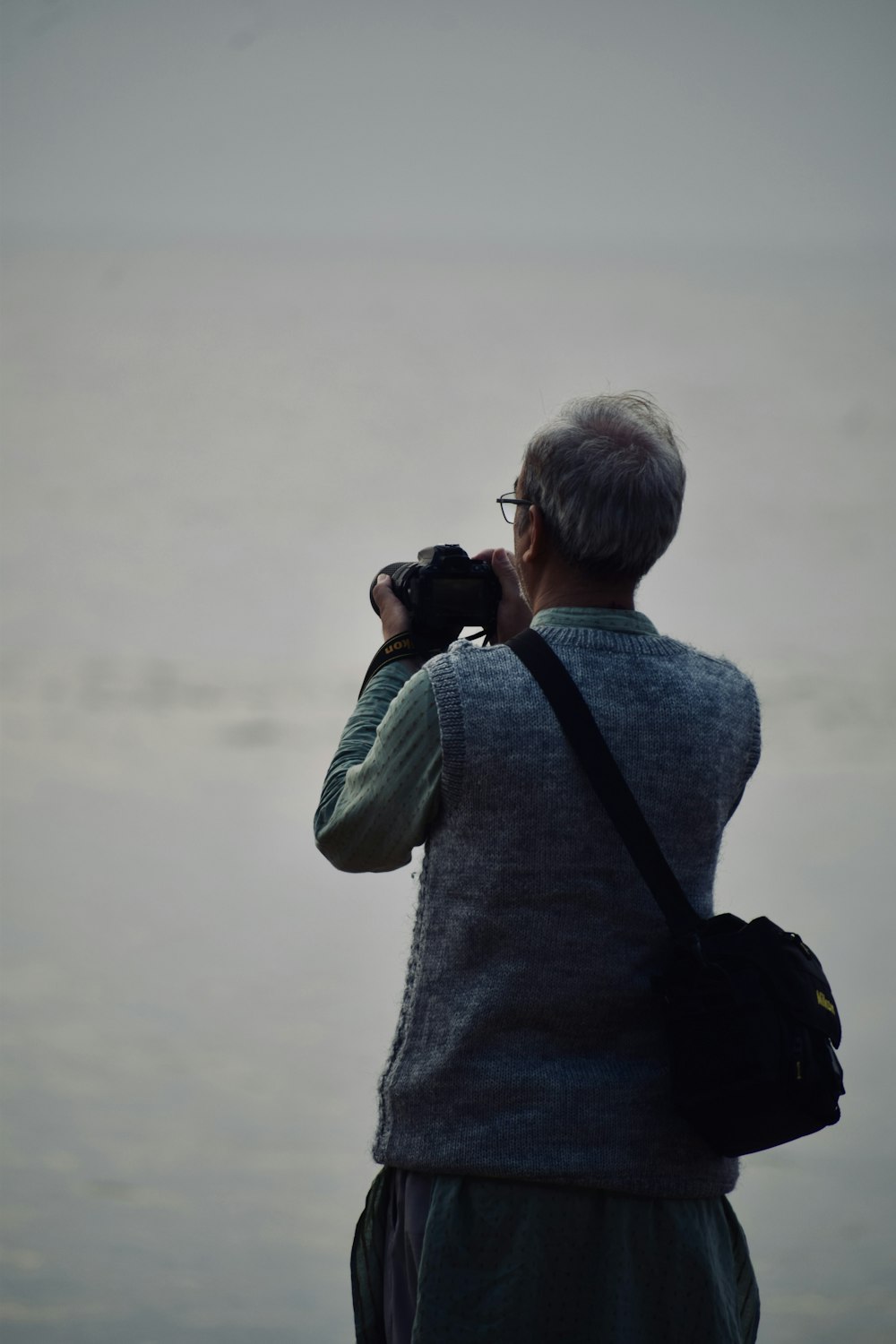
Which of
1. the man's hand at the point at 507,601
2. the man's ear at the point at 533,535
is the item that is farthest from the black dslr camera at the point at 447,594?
the man's ear at the point at 533,535

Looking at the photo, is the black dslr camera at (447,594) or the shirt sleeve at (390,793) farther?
the black dslr camera at (447,594)

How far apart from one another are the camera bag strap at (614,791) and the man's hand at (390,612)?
23 centimetres

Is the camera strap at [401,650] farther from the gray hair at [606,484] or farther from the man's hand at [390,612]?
the gray hair at [606,484]

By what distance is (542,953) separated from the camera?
1020 mm

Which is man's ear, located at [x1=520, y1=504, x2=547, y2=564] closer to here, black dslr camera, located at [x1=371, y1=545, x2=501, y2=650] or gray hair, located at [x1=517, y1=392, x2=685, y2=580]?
gray hair, located at [x1=517, y1=392, x2=685, y2=580]

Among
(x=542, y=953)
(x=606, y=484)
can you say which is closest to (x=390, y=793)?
(x=542, y=953)

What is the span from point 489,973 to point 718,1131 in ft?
0.67

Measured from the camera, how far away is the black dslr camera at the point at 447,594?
4.02 feet

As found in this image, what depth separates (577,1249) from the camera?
Answer: 1015mm

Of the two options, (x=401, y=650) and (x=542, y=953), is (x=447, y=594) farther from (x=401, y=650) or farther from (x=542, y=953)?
(x=542, y=953)

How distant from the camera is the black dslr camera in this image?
1.22m

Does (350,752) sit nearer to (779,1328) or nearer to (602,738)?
(602,738)

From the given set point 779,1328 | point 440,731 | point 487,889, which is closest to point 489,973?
point 487,889

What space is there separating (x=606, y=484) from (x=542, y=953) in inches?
14.3
